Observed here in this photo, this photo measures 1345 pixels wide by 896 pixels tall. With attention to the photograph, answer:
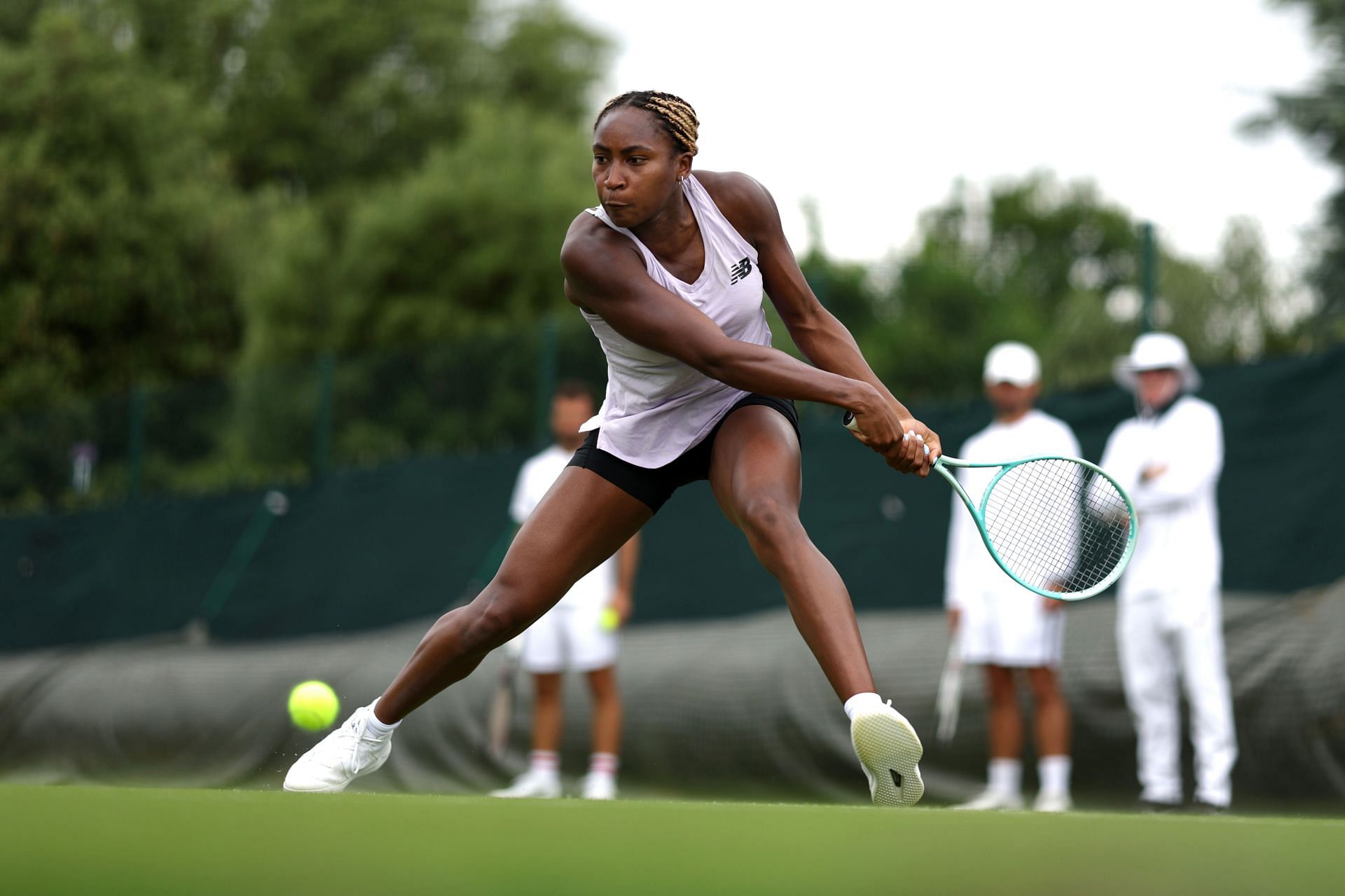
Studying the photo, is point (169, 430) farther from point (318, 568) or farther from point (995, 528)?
point (995, 528)

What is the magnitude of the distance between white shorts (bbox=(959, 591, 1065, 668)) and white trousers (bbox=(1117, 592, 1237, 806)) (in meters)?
0.35

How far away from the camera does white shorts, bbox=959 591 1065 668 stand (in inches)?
298

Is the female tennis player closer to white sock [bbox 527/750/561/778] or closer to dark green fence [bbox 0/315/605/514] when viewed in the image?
white sock [bbox 527/750/561/778]

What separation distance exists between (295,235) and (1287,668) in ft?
78.7

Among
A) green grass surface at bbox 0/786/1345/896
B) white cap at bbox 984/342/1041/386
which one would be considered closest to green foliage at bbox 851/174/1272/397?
white cap at bbox 984/342/1041/386

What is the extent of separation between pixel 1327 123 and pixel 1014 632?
11.9 m

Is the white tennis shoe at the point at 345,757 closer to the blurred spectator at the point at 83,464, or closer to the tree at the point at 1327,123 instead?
the blurred spectator at the point at 83,464

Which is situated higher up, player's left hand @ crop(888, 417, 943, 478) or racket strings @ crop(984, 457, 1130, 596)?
player's left hand @ crop(888, 417, 943, 478)

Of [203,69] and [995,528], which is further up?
[203,69]

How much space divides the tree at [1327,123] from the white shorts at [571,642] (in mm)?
11109

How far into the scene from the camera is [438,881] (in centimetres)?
251

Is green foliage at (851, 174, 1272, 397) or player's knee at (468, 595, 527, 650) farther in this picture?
green foliage at (851, 174, 1272, 397)

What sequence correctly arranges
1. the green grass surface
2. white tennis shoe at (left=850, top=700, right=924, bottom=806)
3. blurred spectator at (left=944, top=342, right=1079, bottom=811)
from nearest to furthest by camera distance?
the green grass surface
white tennis shoe at (left=850, top=700, right=924, bottom=806)
blurred spectator at (left=944, top=342, right=1079, bottom=811)

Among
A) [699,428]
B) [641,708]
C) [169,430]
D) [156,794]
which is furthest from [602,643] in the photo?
[169,430]
